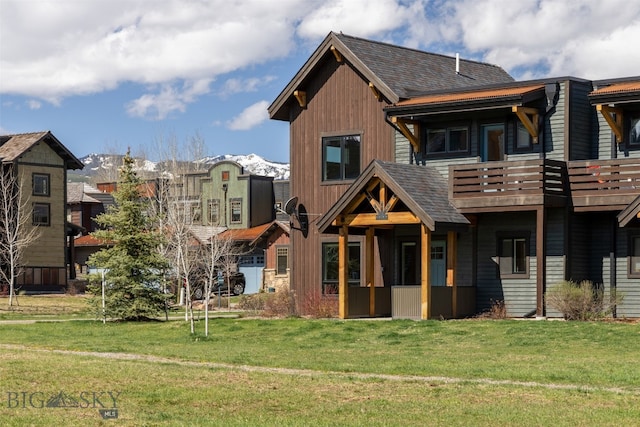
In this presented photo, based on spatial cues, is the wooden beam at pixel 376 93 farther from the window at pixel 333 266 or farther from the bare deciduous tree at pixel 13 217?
the bare deciduous tree at pixel 13 217

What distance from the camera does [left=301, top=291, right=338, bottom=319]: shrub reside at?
37094mm

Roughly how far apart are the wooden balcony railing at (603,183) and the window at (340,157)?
25.5 ft

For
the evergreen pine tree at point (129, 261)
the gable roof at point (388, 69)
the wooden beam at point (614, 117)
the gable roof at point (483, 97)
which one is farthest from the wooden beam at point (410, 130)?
the evergreen pine tree at point (129, 261)

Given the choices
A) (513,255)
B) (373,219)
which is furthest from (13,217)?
(513,255)

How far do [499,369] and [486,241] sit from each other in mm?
14871

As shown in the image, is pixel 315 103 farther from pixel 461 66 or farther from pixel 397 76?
pixel 461 66

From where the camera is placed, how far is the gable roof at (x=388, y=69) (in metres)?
37.9

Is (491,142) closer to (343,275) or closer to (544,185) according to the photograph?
(544,185)

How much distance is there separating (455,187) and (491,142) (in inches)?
102

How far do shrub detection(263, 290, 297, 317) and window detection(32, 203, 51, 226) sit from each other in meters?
38.5

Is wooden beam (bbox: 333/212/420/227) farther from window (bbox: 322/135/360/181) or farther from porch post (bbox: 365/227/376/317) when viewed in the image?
window (bbox: 322/135/360/181)

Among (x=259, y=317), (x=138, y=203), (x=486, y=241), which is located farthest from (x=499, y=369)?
(x=138, y=203)

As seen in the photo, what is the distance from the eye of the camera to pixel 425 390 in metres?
18.1

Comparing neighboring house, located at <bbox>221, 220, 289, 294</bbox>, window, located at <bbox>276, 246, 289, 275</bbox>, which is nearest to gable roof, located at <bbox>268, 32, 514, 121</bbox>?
neighboring house, located at <bbox>221, 220, 289, 294</bbox>
